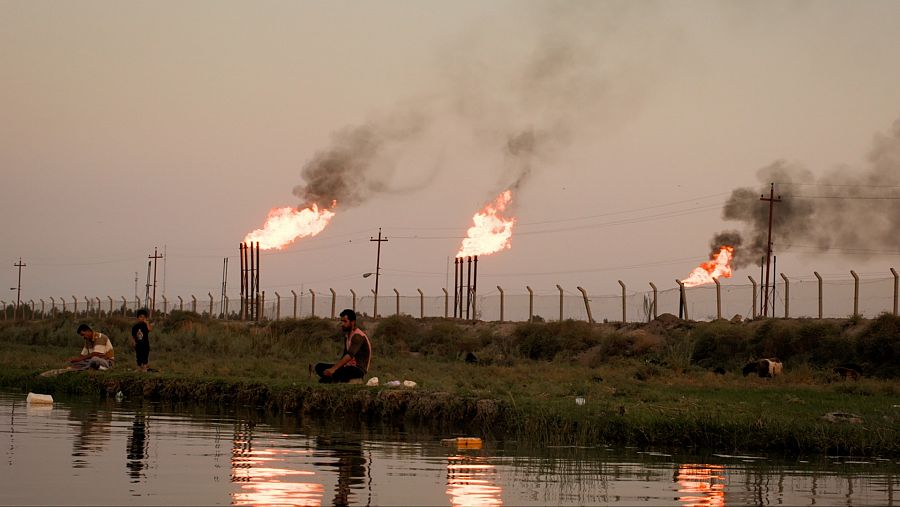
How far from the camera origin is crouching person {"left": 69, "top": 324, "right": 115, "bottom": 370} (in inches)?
Answer: 1271

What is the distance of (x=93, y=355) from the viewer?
3266 centimetres

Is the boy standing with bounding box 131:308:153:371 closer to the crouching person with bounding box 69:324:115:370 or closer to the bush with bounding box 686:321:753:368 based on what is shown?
the crouching person with bounding box 69:324:115:370

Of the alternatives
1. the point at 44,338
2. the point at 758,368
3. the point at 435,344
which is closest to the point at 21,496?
the point at 758,368

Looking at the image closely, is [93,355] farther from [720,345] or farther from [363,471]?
[720,345]

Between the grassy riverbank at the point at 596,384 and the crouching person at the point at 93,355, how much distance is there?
1.72ft

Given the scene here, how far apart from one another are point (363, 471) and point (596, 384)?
593 inches

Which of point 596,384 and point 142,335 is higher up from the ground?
point 142,335

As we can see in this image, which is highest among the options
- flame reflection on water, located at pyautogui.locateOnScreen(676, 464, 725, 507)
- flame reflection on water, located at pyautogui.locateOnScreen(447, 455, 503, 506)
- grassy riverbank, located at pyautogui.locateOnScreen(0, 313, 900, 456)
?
grassy riverbank, located at pyautogui.locateOnScreen(0, 313, 900, 456)

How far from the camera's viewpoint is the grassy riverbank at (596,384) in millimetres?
20656

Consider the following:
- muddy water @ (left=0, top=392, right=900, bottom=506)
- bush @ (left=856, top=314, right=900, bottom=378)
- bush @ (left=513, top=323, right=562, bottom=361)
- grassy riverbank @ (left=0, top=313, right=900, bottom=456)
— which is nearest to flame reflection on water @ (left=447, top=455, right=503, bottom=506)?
muddy water @ (left=0, top=392, right=900, bottom=506)

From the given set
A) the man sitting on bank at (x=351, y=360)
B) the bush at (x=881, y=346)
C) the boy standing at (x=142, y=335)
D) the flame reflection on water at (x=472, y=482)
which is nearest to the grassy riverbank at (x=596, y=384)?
the bush at (x=881, y=346)

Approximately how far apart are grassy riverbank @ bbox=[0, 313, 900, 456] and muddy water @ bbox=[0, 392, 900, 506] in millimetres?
1445

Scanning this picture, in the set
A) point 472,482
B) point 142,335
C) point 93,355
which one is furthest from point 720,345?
point 472,482

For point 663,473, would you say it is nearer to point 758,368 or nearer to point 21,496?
point 21,496
